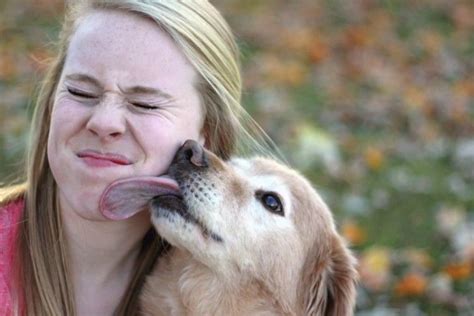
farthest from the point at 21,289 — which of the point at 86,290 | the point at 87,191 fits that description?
the point at 87,191

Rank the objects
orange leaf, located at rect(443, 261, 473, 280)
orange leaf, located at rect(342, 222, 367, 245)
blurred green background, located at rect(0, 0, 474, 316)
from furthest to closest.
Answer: orange leaf, located at rect(342, 222, 367, 245) < blurred green background, located at rect(0, 0, 474, 316) < orange leaf, located at rect(443, 261, 473, 280)

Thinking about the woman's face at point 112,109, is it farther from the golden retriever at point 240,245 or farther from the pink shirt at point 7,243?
the pink shirt at point 7,243

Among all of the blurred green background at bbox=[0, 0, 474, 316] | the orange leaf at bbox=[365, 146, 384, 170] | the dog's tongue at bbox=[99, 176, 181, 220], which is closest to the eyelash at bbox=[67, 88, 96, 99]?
the dog's tongue at bbox=[99, 176, 181, 220]

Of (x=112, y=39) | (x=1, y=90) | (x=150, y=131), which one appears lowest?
(x=1, y=90)

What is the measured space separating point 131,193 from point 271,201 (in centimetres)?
56

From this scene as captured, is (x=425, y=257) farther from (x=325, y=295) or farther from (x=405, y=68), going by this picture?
(x=405, y=68)

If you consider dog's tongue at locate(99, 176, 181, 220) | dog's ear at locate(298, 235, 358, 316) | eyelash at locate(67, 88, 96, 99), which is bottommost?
dog's ear at locate(298, 235, 358, 316)

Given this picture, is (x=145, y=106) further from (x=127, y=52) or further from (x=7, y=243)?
(x=7, y=243)

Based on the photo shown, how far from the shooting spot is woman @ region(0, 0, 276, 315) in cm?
329

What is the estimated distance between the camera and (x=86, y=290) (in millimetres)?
3635

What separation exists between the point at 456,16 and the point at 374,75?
1.90 metres

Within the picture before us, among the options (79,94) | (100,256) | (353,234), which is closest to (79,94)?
(79,94)

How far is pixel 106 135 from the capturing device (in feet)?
10.6

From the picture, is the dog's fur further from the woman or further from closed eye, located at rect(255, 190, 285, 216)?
the woman
